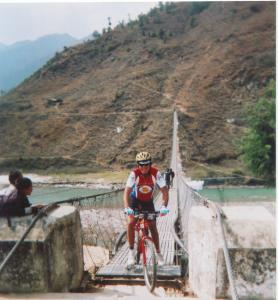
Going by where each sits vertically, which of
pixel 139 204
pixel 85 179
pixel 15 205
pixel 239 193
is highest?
pixel 15 205

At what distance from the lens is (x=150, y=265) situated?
3967mm

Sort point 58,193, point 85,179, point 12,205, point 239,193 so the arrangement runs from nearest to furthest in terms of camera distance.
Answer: point 12,205
point 239,193
point 58,193
point 85,179

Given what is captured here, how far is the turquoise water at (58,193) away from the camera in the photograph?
103 ft

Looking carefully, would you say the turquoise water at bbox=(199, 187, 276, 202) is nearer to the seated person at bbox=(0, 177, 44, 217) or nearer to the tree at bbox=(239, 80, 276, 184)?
the tree at bbox=(239, 80, 276, 184)

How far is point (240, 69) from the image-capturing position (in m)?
60.1

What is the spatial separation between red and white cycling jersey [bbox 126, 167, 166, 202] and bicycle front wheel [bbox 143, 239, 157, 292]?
17.2 inches

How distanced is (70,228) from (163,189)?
2.90 feet

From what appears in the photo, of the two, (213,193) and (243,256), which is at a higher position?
(243,256)

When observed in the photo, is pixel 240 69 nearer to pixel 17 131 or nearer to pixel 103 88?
pixel 103 88

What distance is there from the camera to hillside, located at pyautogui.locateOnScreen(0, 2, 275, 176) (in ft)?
165

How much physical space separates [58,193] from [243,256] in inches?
1273

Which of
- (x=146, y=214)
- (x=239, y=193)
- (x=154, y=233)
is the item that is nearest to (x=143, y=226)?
(x=154, y=233)

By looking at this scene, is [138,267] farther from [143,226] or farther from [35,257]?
[35,257]

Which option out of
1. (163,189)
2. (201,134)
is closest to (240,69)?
(201,134)
